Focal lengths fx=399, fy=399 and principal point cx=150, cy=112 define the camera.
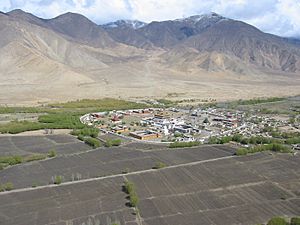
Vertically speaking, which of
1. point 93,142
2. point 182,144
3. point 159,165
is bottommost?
point 159,165

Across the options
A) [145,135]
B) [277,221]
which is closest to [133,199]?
[277,221]

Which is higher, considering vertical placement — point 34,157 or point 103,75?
point 103,75

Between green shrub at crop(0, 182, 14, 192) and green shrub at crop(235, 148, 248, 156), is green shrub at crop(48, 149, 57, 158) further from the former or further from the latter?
green shrub at crop(235, 148, 248, 156)

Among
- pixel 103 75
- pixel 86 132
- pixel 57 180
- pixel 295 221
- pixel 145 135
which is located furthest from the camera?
pixel 103 75

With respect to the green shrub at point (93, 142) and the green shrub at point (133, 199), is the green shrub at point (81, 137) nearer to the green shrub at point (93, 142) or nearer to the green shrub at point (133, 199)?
the green shrub at point (93, 142)

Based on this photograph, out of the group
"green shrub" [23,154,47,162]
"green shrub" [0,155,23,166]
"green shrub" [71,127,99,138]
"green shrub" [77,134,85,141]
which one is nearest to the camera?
"green shrub" [0,155,23,166]

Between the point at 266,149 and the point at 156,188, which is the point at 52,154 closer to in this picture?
the point at 156,188

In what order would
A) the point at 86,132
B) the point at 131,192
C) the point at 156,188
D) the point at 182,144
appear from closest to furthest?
the point at 131,192 → the point at 156,188 → the point at 182,144 → the point at 86,132

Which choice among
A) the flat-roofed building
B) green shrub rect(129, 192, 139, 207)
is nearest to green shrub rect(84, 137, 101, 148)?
the flat-roofed building

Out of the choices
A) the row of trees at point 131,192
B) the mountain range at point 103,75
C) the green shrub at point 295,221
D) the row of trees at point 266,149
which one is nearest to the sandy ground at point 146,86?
the mountain range at point 103,75

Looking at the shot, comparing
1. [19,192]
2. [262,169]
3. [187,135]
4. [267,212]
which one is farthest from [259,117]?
[19,192]

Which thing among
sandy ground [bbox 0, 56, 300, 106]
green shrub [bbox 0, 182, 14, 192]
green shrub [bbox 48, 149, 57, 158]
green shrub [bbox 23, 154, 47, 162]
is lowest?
green shrub [bbox 0, 182, 14, 192]
